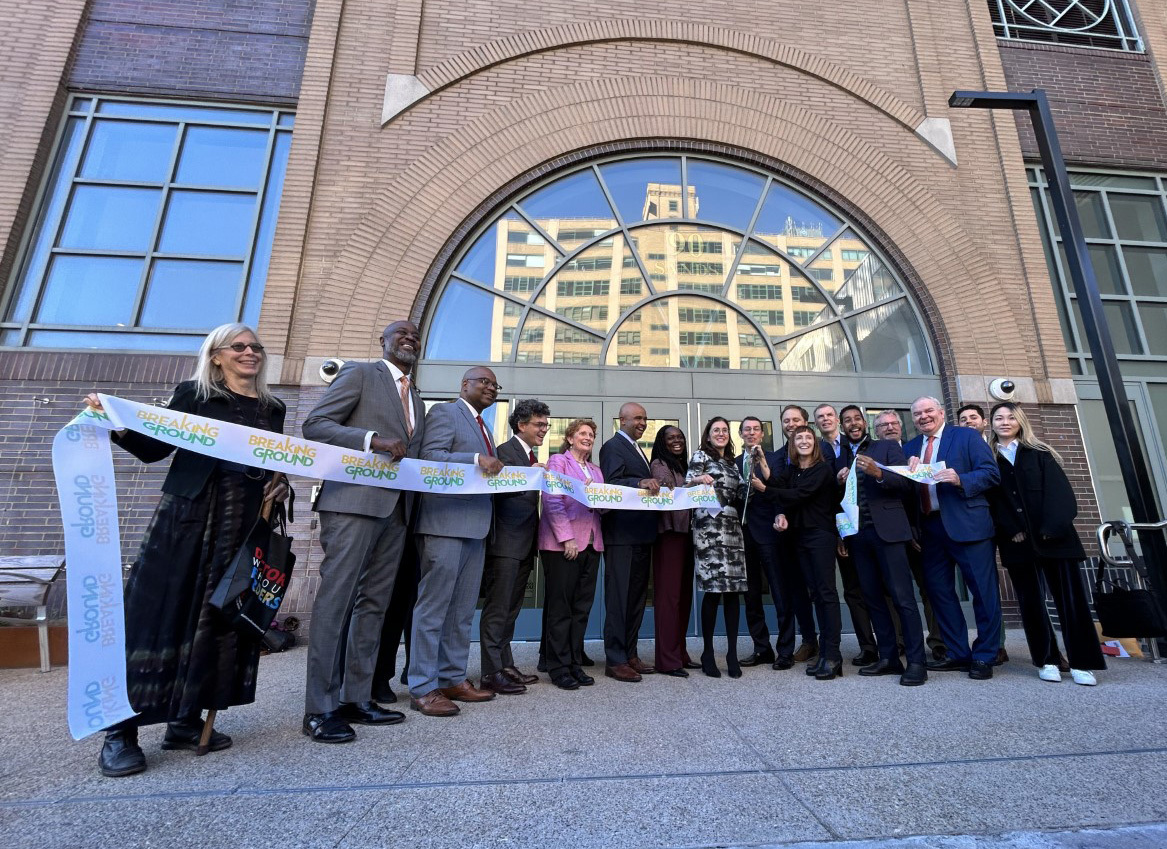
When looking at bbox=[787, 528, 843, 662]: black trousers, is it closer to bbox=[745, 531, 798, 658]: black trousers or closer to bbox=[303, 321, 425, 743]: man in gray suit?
bbox=[745, 531, 798, 658]: black trousers

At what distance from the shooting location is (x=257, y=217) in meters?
8.09

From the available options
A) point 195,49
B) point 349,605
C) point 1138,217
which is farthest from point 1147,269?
point 195,49

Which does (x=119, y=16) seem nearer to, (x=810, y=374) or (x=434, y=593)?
(x=434, y=593)

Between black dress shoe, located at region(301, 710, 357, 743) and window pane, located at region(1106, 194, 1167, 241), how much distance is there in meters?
12.3

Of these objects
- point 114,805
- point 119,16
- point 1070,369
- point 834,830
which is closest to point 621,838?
point 834,830

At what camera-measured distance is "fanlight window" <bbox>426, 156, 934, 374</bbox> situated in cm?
806

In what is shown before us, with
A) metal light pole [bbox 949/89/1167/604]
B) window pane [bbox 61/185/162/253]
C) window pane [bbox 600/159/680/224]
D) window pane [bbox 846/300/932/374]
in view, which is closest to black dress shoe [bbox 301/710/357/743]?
metal light pole [bbox 949/89/1167/604]

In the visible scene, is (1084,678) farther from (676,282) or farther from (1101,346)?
(676,282)

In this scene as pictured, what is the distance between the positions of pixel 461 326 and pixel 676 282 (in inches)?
120

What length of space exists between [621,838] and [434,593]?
2.09 m

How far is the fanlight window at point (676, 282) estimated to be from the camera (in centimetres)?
806

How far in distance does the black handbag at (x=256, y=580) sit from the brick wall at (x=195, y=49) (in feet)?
25.9

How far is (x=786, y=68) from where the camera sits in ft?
29.8

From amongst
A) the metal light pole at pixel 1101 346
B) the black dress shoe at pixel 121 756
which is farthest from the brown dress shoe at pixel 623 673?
the metal light pole at pixel 1101 346
